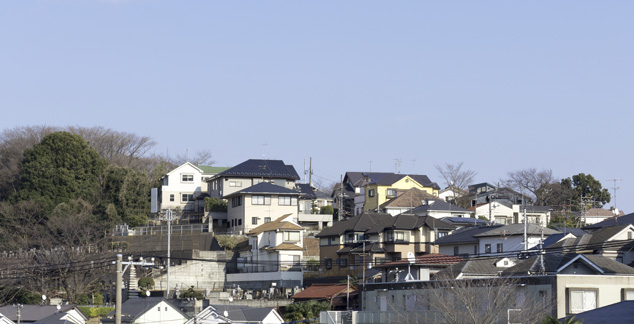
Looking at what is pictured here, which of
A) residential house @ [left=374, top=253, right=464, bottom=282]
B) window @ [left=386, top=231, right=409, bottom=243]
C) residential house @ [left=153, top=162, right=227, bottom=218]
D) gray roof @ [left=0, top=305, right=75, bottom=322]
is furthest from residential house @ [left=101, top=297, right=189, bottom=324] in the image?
residential house @ [left=153, top=162, right=227, bottom=218]

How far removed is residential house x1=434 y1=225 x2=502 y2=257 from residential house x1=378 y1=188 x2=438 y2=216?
17.3m

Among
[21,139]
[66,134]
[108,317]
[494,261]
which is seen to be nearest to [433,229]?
[494,261]

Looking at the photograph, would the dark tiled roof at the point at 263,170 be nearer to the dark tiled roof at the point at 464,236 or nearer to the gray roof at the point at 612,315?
the dark tiled roof at the point at 464,236

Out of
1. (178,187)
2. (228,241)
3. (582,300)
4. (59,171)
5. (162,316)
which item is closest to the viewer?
(582,300)

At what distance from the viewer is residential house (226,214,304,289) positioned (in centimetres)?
6262

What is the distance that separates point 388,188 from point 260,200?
1460 cm

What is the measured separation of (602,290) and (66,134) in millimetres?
50384

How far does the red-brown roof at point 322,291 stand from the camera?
53844 mm

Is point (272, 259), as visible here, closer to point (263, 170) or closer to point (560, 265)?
point (263, 170)

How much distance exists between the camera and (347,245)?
211ft

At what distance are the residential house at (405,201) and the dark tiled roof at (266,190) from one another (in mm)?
8970

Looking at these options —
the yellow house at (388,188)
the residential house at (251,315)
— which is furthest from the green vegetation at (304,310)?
the yellow house at (388,188)

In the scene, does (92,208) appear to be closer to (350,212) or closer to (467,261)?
(350,212)

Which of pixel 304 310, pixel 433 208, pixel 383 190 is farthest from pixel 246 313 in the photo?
pixel 383 190
